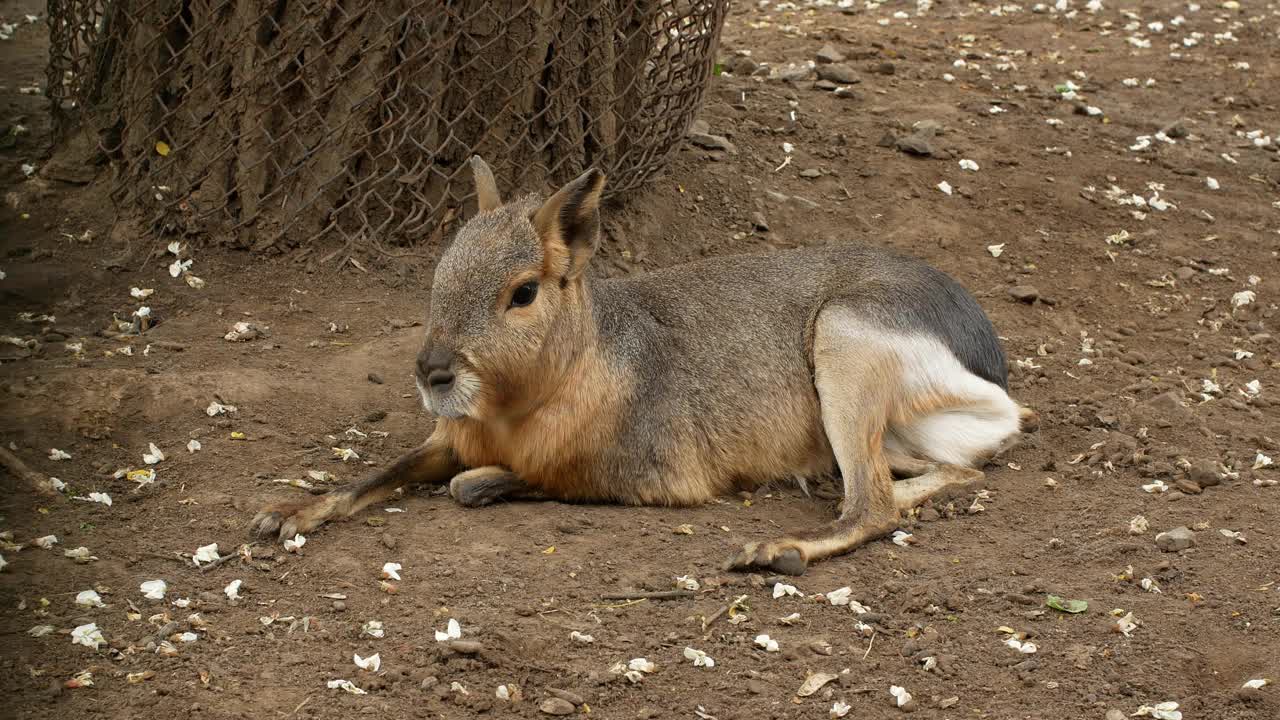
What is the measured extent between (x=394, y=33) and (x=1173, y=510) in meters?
3.25

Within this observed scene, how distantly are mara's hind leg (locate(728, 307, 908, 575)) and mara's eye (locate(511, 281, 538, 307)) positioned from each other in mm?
1097

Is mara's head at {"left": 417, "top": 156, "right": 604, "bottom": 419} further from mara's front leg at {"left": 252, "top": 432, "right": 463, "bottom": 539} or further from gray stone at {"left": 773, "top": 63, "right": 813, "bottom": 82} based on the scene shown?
gray stone at {"left": 773, "top": 63, "right": 813, "bottom": 82}

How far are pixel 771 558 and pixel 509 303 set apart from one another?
1047 millimetres

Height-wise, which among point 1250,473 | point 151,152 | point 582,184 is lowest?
point 1250,473

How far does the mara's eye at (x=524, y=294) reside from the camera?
406 cm

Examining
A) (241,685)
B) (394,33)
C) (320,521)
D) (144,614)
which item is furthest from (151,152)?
(241,685)

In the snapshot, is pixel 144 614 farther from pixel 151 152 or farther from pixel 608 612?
pixel 151 152

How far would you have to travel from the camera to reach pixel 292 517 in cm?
395

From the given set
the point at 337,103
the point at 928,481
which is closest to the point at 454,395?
the point at 928,481

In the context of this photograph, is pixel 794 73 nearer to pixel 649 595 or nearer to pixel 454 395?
pixel 454 395

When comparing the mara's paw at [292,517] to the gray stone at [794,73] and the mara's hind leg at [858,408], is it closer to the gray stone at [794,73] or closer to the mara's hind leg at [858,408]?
the mara's hind leg at [858,408]

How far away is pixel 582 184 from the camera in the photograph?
4105mm

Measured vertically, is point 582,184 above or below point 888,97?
above

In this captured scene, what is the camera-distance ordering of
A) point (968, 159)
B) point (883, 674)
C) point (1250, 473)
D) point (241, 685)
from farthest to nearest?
point (968, 159) → point (1250, 473) → point (883, 674) → point (241, 685)
